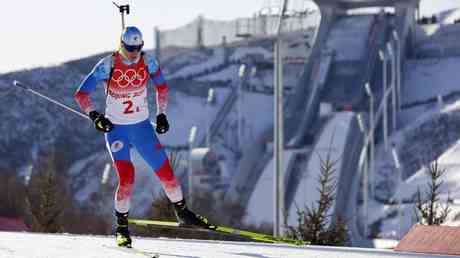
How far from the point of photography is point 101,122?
447 inches

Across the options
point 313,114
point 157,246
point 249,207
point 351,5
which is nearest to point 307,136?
point 313,114

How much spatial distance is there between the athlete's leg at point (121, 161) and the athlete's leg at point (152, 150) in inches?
5.2

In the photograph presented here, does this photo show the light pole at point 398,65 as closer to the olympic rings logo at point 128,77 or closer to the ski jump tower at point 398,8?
the ski jump tower at point 398,8

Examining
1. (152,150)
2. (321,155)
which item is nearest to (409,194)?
(321,155)

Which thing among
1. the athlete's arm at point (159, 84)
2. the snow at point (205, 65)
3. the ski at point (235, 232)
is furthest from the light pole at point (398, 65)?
the athlete's arm at point (159, 84)

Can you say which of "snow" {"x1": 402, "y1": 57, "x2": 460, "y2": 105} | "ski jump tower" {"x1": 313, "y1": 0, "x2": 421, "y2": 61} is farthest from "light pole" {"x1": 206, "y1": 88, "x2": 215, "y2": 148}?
"snow" {"x1": 402, "y1": 57, "x2": 460, "y2": 105}

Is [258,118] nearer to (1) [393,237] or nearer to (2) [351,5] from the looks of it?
(2) [351,5]

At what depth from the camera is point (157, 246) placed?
11680 mm

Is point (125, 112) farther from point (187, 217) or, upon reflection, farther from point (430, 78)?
point (430, 78)

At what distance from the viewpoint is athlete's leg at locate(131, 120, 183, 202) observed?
11656mm

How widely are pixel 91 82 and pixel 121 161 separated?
94 centimetres

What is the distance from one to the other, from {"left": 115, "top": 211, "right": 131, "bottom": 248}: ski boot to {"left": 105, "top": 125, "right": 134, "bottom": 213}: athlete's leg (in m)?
0.07

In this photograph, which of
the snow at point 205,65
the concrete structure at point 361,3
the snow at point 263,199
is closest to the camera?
the snow at point 263,199

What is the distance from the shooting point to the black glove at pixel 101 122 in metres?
11.3
